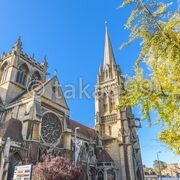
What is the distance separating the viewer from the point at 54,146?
82.9 ft

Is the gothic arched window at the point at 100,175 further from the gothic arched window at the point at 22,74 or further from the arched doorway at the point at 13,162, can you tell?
the gothic arched window at the point at 22,74

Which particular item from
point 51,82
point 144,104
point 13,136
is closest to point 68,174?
point 13,136

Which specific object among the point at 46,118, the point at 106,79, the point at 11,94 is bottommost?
the point at 46,118

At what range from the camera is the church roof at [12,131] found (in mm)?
20953

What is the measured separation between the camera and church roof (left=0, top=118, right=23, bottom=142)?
2095 centimetres

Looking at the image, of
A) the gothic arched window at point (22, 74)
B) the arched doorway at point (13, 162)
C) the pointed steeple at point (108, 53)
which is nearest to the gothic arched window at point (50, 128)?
the arched doorway at point (13, 162)

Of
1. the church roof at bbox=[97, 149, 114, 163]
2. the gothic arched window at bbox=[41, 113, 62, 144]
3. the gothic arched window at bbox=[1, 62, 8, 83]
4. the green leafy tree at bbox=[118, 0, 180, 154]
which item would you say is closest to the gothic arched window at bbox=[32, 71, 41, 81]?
the gothic arched window at bbox=[1, 62, 8, 83]

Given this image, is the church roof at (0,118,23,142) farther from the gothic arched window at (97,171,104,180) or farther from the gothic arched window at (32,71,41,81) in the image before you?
the gothic arched window at (97,171,104,180)

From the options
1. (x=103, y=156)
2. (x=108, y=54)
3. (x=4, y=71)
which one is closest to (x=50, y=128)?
(x=103, y=156)

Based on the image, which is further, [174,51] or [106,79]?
[106,79]

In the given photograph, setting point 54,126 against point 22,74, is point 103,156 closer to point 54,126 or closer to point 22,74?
point 54,126

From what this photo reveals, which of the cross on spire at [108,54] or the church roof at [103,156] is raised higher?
the cross on spire at [108,54]

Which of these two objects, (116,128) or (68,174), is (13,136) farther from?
(116,128)

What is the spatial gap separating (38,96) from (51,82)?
16.0 feet
